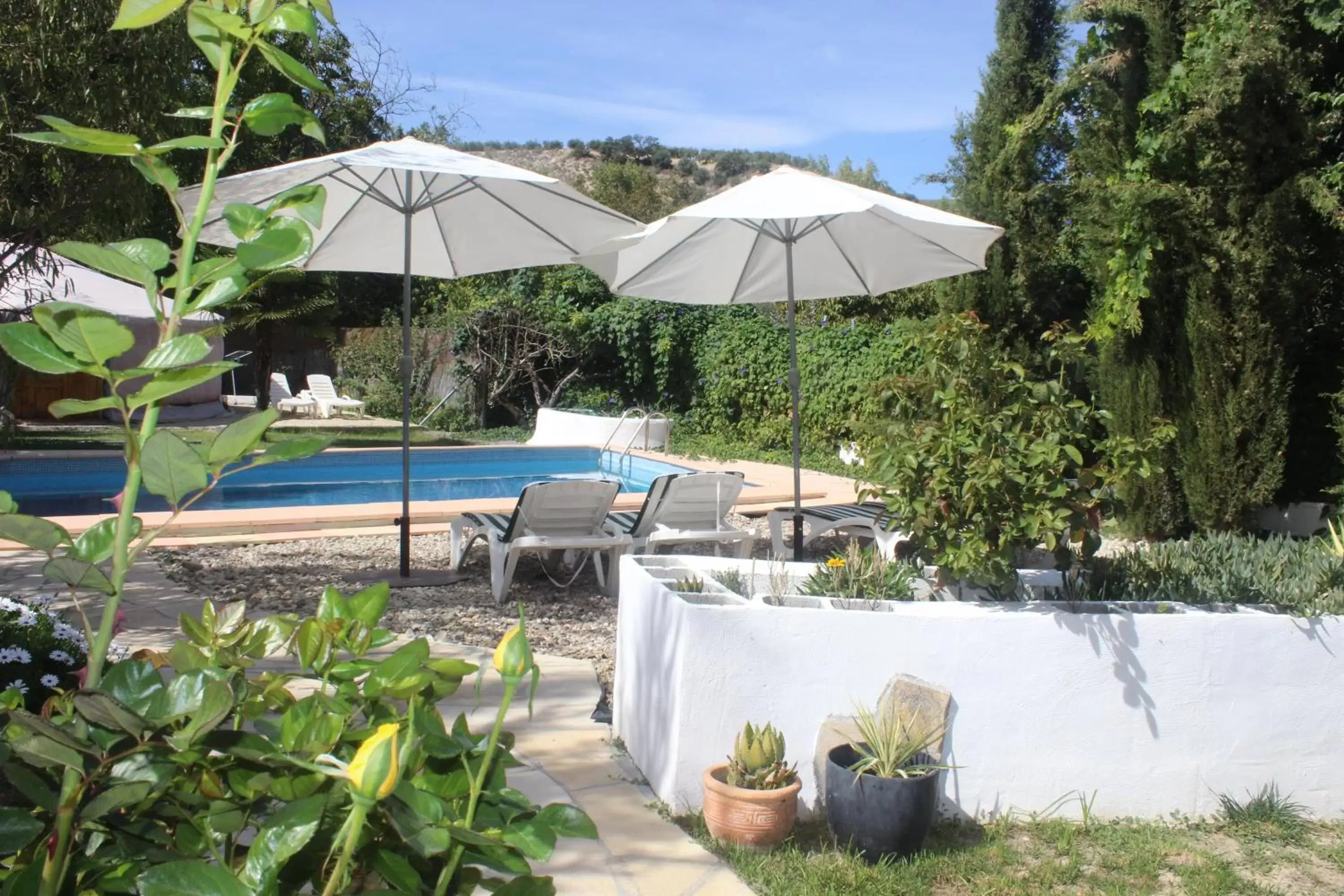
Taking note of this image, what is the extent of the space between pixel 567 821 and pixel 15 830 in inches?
16.8

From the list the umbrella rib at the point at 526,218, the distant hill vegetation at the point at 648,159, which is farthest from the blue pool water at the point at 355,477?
the distant hill vegetation at the point at 648,159

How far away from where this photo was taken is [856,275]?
830 cm

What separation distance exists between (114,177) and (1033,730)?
6.08 metres

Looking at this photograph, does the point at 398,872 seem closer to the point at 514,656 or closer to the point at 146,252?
the point at 514,656

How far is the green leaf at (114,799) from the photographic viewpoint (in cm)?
83

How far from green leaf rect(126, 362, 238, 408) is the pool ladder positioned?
1255 cm

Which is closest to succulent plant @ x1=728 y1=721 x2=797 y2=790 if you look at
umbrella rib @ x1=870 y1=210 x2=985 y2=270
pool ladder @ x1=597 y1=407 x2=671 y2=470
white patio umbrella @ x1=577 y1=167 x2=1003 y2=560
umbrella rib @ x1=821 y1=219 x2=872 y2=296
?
white patio umbrella @ x1=577 y1=167 x2=1003 y2=560

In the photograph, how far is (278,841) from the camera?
2.65ft

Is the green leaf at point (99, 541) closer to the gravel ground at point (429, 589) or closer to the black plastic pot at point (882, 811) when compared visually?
the black plastic pot at point (882, 811)

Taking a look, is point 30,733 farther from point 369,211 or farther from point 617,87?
point 617,87

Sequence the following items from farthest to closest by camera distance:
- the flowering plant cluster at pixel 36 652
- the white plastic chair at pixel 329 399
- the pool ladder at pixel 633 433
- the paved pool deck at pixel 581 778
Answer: the white plastic chair at pixel 329 399 < the pool ladder at pixel 633 433 < the paved pool deck at pixel 581 778 < the flowering plant cluster at pixel 36 652

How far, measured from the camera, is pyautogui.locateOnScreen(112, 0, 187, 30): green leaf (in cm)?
88

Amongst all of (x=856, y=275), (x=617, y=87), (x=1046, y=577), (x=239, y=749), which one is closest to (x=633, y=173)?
(x=617, y=87)

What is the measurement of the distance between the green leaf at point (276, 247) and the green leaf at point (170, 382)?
9 centimetres
